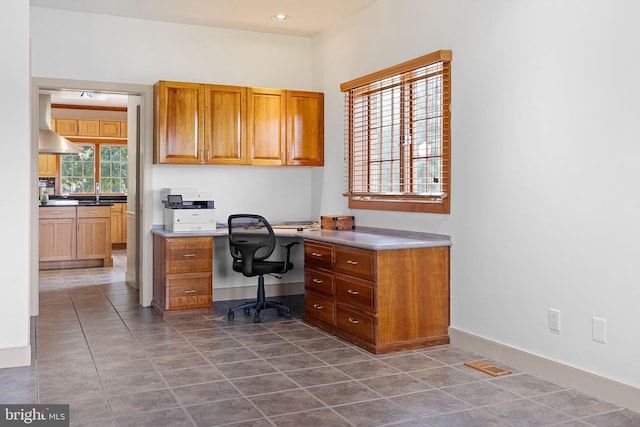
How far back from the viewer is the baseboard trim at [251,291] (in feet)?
20.1

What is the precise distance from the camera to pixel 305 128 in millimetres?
6109

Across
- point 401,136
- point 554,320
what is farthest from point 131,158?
point 554,320

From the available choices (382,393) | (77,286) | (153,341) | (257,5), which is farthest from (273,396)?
(77,286)

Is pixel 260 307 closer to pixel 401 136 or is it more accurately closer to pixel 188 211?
pixel 188 211

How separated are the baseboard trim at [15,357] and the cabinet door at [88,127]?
7.97 m

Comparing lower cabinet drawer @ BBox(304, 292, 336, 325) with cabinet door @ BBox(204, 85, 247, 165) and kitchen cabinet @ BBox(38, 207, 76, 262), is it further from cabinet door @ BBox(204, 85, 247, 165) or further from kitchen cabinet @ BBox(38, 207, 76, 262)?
kitchen cabinet @ BBox(38, 207, 76, 262)

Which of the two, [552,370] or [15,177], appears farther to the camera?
[15,177]

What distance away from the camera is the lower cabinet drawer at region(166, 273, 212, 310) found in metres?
5.29

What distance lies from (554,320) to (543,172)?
856 millimetres

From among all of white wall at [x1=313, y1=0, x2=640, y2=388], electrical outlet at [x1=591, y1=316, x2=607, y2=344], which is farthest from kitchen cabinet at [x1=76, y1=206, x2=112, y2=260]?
electrical outlet at [x1=591, y1=316, x2=607, y2=344]

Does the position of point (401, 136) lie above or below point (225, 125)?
below

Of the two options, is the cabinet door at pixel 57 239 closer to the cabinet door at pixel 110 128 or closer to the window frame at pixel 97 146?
the window frame at pixel 97 146

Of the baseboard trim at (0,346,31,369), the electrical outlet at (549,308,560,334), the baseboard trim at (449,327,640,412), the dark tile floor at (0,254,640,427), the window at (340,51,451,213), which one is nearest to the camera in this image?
the dark tile floor at (0,254,640,427)

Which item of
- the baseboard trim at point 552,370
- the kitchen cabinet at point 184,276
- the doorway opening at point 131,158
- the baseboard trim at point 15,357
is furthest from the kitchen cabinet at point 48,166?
the baseboard trim at point 552,370
